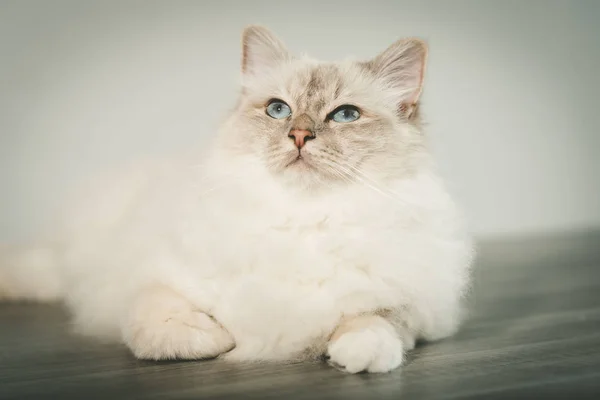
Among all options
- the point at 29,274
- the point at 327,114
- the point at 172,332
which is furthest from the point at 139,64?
the point at 172,332

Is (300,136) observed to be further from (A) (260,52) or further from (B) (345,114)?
(A) (260,52)

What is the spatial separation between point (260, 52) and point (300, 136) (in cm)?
47

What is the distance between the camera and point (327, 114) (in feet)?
6.52

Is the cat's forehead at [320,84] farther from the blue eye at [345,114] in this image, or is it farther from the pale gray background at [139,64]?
the pale gray background at [139,64]

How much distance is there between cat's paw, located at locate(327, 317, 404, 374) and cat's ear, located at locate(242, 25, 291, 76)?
938 mm

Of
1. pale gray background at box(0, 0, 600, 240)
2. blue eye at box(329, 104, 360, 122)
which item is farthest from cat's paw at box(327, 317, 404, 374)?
pale gray background at box(0, 0, 600, 240)

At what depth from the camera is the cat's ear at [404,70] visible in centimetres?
208

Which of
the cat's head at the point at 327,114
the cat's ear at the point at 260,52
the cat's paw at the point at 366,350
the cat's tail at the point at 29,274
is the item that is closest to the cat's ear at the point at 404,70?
the cat's head at the point at 327,114

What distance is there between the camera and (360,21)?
3273 mm

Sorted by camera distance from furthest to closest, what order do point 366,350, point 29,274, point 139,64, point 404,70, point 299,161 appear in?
point 139,64
point 29,274
point 404,70
point 299,161
point 366,350

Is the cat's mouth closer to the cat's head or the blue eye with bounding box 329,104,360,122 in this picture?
the cat's head

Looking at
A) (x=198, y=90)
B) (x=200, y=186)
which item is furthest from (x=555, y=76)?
(x=200, y=186)

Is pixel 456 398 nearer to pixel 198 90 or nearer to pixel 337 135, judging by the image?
pixel 337 135

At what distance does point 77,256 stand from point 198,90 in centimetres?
104
